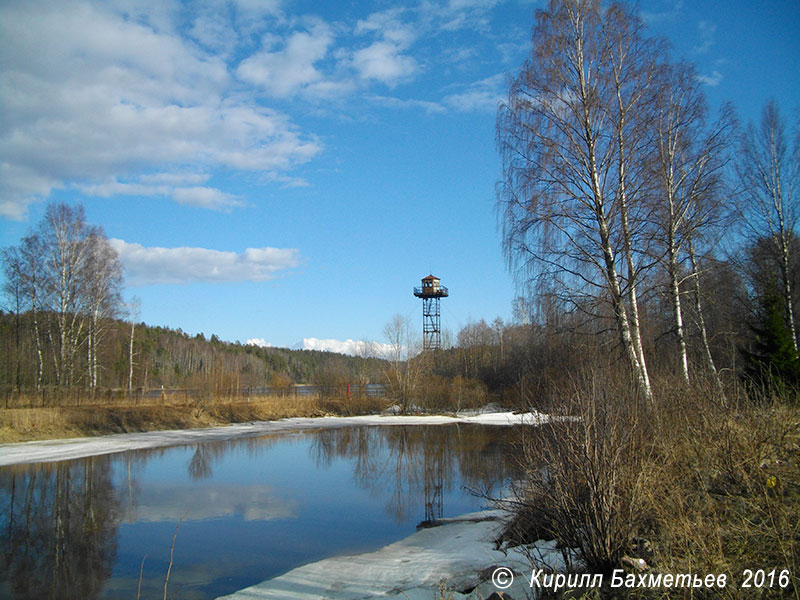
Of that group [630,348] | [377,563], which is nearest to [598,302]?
[630,348]

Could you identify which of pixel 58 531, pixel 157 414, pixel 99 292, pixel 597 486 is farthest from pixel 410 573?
pixel 99 292

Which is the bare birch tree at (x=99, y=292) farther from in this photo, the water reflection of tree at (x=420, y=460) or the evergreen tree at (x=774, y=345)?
the evergreen tree at (x=774, y=345)

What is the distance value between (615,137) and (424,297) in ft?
123

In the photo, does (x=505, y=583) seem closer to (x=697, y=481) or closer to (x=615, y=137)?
(x=697, y=481)

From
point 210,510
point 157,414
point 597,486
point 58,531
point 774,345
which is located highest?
point 774,345

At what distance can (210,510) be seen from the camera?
400 inches

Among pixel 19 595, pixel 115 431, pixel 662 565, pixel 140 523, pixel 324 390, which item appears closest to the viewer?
pixel 662 565

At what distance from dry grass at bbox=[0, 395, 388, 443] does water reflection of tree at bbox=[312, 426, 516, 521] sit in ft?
22.5

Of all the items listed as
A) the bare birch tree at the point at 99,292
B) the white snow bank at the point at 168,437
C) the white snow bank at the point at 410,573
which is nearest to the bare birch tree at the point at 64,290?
the bare birch tree at the point at 99,292

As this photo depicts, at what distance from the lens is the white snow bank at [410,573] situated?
18.2ft

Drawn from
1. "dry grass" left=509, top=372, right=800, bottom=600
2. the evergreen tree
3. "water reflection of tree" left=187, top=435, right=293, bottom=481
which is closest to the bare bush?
"dry grass" left=509, top=372, right=800, bottom=600

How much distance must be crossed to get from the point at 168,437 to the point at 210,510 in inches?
528

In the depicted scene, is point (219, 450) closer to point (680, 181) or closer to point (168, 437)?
point (168, 437)

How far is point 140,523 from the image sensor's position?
916cm
